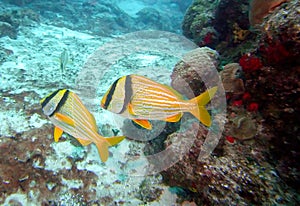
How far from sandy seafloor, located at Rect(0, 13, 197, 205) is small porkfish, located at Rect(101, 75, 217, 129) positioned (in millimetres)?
1428

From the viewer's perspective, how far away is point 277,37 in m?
2.34

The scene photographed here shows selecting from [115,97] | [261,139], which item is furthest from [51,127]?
[261,139]

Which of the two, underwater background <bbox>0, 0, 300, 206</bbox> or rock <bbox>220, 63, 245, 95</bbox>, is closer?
underwater background <bbox>0, 0, 300, 206</bbox>

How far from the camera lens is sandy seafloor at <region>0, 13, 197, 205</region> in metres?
2.70

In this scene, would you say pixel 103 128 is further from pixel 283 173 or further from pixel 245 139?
pixel 283 173

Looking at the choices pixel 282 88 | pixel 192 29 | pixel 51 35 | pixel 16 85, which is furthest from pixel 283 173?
pixel 51 35

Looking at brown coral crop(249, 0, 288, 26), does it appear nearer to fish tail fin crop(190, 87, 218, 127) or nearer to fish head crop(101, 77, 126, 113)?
fish tail fin crop(190, 87, 218, 127)

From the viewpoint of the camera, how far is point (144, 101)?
1.85 meters

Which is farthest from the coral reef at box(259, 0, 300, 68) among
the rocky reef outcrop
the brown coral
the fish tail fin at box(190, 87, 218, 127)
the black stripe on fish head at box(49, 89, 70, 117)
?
the black stripe on fish head at box(49, 89, 70, 117)

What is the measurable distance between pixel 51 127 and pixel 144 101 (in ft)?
6.89

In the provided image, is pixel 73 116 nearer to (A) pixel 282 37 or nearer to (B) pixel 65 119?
(B) pixel 65 119

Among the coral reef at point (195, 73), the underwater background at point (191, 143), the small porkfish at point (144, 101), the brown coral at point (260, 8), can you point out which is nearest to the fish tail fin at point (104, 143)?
the small porkfish at point (144, 101)

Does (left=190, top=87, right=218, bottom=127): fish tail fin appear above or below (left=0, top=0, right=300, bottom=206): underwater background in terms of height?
above

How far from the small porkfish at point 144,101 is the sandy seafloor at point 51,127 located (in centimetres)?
143
